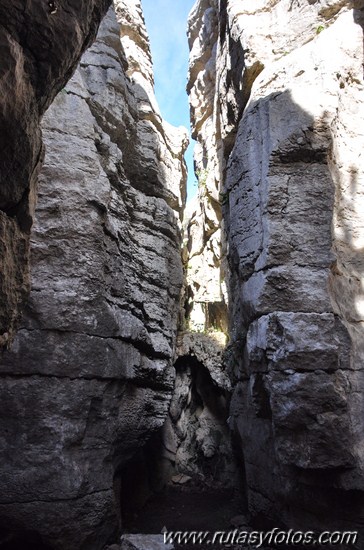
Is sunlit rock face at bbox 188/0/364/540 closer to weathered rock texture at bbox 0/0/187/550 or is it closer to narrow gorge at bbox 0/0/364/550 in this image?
narrow gorge at bbox 0/0/364/550

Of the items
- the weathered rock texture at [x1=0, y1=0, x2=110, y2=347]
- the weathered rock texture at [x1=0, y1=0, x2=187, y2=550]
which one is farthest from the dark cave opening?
the weathered rock texture at [x1=0, y1=0, x2=110, y2=347]

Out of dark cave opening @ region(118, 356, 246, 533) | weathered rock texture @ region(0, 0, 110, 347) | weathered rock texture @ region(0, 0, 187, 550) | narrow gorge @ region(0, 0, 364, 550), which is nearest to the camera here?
weathered rock texture @ region(0, 0, 110, 347)

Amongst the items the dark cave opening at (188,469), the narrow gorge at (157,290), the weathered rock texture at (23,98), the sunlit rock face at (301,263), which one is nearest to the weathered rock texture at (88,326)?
the narrow gorge at (157,290)

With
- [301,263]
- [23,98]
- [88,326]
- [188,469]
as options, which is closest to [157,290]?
[88,326]

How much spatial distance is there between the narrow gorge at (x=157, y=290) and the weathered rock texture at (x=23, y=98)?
0.02 meters

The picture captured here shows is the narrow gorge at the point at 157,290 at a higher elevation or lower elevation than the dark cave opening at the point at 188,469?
higher

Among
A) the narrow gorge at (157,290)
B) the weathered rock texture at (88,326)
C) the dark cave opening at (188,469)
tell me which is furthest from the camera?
the dark cave opening at (188,469)

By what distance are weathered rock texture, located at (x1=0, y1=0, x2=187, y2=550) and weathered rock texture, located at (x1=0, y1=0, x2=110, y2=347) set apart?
2.65 m

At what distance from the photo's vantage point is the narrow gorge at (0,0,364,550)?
470 cm

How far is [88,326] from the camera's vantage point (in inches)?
218

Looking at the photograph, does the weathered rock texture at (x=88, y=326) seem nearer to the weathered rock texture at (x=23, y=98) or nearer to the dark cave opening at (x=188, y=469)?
the dark cave opening at (x=188, y=469)

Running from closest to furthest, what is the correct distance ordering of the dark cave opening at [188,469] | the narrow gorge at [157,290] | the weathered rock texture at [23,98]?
1. the weathered rock texture at [23,98]
2. the narrow gorge at [157,290]
3. the dark cave opening at [188,469]

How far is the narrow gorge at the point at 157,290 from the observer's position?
470 centimetres

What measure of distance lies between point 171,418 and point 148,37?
1116cm
